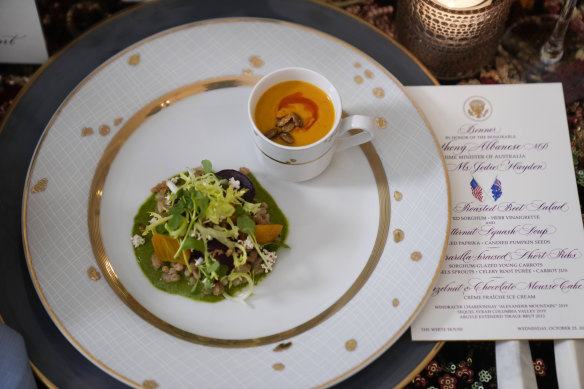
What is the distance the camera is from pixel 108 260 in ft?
3.58

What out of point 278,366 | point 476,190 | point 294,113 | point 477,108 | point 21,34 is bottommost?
point 278,366

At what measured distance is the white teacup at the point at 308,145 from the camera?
1.04m

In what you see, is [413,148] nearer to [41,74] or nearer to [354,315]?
[354,315]

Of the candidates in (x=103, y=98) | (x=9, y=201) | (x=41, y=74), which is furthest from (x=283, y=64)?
(x=9, y=201)

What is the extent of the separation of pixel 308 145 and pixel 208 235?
0.77 ft

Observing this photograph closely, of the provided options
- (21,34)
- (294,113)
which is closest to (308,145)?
(294,113)

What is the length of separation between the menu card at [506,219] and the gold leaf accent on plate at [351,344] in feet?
0.40

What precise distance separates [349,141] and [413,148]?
14 cm

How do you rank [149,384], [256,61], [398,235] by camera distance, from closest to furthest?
[149,384]
[398,235]
[256,61]

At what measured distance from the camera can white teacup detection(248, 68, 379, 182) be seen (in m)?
1.04

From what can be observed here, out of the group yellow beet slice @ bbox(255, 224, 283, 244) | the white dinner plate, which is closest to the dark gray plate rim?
the white dinner plate

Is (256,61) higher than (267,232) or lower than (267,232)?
higher

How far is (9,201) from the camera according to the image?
1.13 meters

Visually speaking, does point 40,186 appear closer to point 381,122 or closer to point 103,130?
point 103,130
